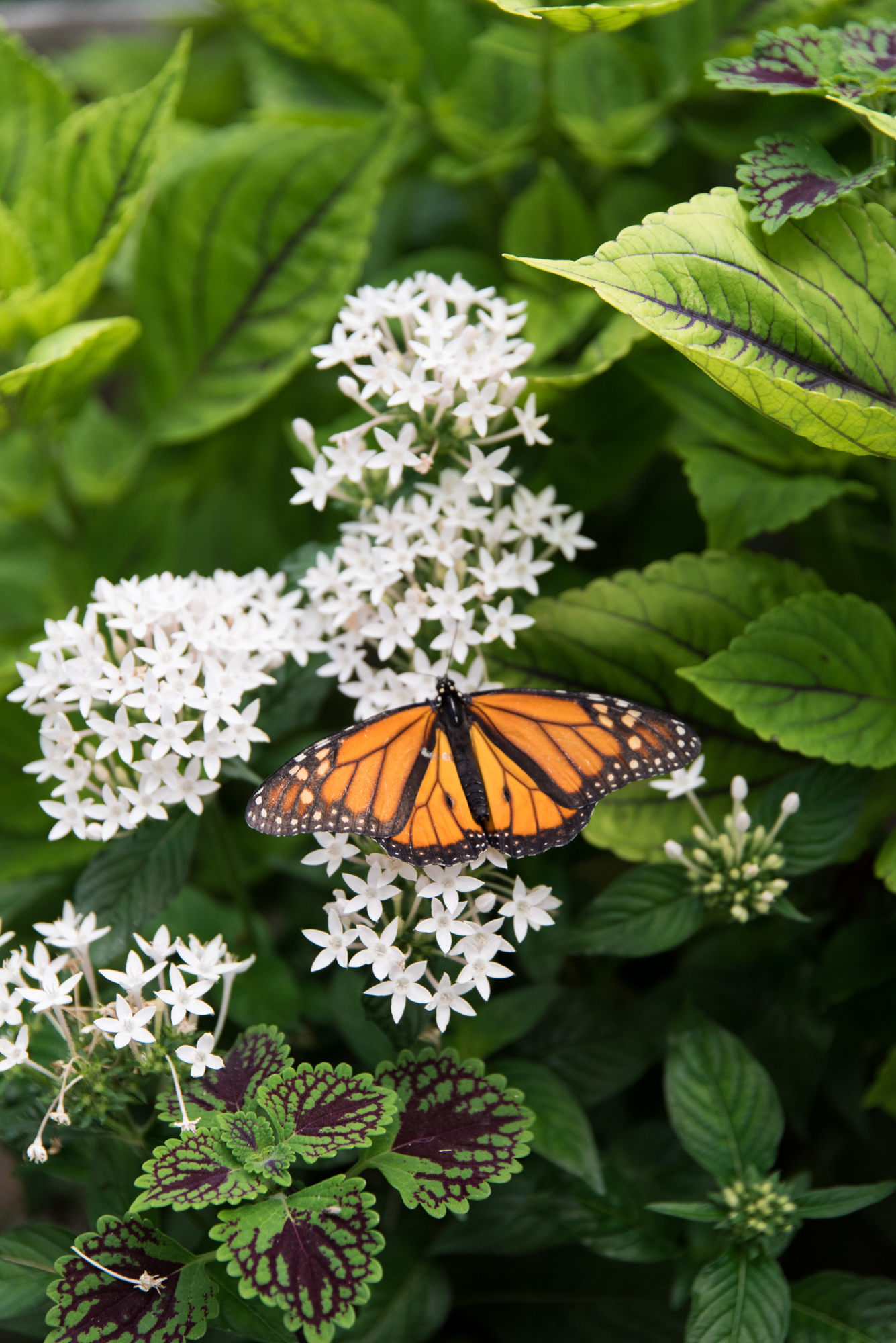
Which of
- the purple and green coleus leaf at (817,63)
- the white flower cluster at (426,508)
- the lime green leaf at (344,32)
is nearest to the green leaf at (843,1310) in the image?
the white flower cluster at (426,508)

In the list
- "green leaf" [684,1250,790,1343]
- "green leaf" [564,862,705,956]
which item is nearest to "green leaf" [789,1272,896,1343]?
"green leaf" [684,1250,790,1343]

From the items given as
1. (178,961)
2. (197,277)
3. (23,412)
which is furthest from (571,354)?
(178,961)

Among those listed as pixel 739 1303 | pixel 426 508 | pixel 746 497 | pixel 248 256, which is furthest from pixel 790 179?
pixel 739 1303

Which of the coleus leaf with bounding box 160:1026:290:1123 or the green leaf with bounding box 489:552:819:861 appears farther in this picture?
the green leaf with bounding box 489:552:819:861

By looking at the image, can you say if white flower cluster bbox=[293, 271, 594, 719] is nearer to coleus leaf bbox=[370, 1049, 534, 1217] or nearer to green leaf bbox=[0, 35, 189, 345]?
coleus leaf bbox=[370, 1049, 534, 1217]

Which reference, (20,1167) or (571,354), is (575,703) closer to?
(20,1167)

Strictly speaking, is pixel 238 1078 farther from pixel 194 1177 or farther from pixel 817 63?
pixel 817 63
